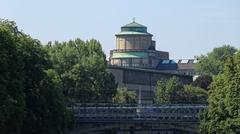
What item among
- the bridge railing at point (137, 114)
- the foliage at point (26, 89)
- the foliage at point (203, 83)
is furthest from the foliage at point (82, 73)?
the foliage at point (203, 83)

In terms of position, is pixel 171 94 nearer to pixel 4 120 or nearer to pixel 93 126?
pixel 93 126

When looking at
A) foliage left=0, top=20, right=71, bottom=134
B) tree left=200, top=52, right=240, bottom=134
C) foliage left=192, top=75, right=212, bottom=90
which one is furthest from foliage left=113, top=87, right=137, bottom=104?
foliage left=0, top=20, right=71, bottom=134

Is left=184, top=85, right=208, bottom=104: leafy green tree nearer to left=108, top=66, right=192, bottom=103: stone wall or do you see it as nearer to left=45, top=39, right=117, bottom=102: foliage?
left=108, top=66, right=192, bottom=103: stone wall

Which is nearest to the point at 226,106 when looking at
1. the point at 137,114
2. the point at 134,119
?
the point at 134,119

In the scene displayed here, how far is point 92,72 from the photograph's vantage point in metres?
128

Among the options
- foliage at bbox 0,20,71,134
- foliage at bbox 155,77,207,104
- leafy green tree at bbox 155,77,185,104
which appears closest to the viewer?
foliage at bbox 0,20,71,134

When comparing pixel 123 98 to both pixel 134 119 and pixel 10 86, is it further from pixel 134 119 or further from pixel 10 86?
pixel 10 86

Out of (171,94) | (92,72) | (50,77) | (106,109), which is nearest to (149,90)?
(171,94)

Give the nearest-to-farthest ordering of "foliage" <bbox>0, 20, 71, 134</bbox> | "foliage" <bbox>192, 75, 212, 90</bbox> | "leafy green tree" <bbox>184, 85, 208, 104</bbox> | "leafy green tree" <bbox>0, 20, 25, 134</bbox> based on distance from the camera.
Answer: "leafy green tree" <bbox>0, 20, 25, 134</bbox> → "foliage" <bbox>0, 20, 71, 134</bbox> → "leafy green tree" <bbox>184, 85, 208, 104</bbox> → "foliage" <bbox>192, 75, 212, 90</bbox>

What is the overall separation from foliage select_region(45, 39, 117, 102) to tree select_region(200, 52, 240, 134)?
31946mm

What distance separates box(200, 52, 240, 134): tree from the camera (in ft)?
281

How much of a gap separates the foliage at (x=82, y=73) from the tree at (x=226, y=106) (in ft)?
105

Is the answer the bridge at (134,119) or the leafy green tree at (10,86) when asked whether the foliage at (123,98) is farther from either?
the leafy green tree at (10,86)

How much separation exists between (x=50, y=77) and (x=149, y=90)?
9651 centimetres
